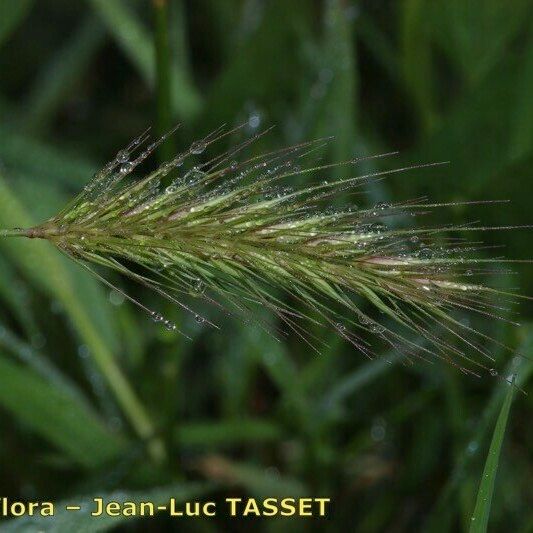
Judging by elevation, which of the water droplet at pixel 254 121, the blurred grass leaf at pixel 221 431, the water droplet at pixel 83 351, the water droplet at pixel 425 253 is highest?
the water droplet at pixel 254 121

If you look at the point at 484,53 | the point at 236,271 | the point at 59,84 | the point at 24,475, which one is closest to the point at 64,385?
the point at 24,475

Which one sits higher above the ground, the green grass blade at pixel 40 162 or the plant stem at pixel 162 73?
the green grass blade at pixel 40 162

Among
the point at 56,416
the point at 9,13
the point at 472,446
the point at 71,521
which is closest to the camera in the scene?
the point at 71,521

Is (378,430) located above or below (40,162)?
below

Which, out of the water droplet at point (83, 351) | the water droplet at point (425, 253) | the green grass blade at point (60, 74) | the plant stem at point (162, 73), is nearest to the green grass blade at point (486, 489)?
the water droplet at point (425, 253)

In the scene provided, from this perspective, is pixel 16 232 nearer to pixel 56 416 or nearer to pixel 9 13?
pixel 56 416

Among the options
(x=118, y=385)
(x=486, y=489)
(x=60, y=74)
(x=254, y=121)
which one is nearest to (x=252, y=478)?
(x=118, y=385)

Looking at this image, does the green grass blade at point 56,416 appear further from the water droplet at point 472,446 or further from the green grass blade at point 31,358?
the water droplet at point 472,446
